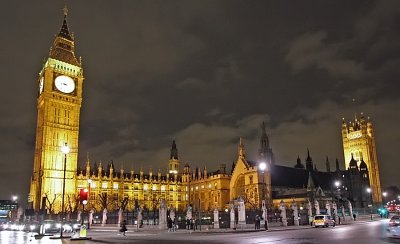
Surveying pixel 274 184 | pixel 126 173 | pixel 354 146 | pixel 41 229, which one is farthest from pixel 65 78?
pixel 354 146

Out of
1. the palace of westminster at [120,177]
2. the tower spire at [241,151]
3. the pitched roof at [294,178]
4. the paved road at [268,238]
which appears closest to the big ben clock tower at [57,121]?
the palace of westminster at [120,177]

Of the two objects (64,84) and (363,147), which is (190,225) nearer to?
(64,84)

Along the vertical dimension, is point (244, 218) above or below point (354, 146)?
below

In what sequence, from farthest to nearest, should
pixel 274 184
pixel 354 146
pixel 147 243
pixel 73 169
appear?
pixel 354 146 → pixel 73 169 → pixel 274 184 → pixel 147 243

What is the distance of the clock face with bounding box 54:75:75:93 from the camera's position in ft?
358

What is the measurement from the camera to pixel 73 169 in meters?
105

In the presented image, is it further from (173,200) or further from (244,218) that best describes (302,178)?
(244,218)

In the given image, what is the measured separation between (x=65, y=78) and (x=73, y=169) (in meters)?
28.0

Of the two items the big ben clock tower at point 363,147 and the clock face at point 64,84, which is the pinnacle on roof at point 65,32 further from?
the big ben clock tower at point 363,147

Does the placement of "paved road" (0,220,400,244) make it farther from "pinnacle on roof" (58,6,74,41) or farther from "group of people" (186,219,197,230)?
"pinnacle on roof" (58,6,74,41)

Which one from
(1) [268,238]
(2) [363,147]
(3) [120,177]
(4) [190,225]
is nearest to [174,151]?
(3) [120,177]

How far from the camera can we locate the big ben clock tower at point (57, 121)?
327 ft

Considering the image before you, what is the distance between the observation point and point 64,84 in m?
111

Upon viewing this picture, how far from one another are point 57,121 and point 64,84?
1185cm
